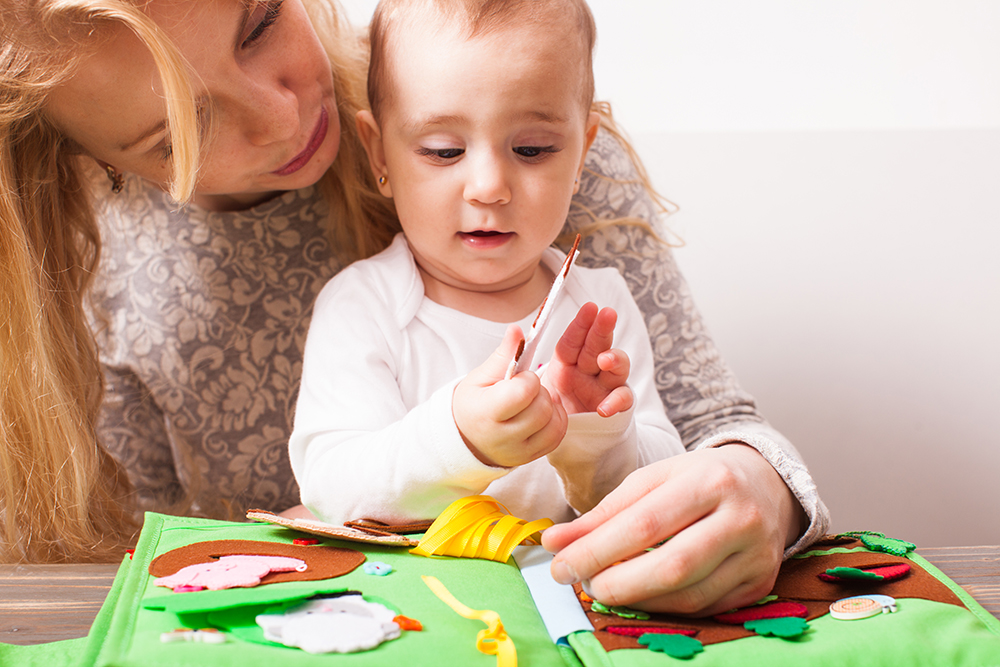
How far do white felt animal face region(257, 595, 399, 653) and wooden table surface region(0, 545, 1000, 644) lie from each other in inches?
10.0

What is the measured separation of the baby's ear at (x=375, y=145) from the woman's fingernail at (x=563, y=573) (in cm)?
56

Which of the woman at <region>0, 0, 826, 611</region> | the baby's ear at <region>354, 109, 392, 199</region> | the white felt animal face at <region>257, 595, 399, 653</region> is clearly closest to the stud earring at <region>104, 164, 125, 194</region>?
the woman at <region>0, 0, 826, 611</region>

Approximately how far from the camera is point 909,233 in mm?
1687

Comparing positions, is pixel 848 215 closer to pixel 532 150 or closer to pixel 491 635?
pixel 532 150

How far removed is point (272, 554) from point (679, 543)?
1.15 ft

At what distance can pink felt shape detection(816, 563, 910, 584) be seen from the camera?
0.65 meters

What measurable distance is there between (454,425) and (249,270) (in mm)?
638

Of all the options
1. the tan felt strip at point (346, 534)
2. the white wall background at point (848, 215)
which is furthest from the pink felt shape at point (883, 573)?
the white wall background at point (848, 215)

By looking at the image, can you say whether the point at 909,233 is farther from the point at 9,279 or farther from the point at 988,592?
the point at 9,279

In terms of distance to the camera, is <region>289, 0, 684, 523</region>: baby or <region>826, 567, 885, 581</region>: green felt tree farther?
<region>289, 0, 684, 523</region>: baby

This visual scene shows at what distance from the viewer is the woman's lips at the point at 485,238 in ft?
3.03

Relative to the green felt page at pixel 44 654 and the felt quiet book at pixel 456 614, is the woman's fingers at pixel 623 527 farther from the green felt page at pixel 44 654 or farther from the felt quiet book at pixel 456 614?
the green felt page at pixel 44 654

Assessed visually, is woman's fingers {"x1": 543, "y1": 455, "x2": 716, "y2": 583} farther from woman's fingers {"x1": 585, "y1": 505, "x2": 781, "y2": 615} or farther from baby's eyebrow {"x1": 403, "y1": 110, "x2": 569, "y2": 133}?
baby's eyebrow {"x1": 403, "y1": 110, "x2": 569, "y2": 133}

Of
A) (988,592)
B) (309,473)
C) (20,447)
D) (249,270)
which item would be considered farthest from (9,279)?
(988,592)
